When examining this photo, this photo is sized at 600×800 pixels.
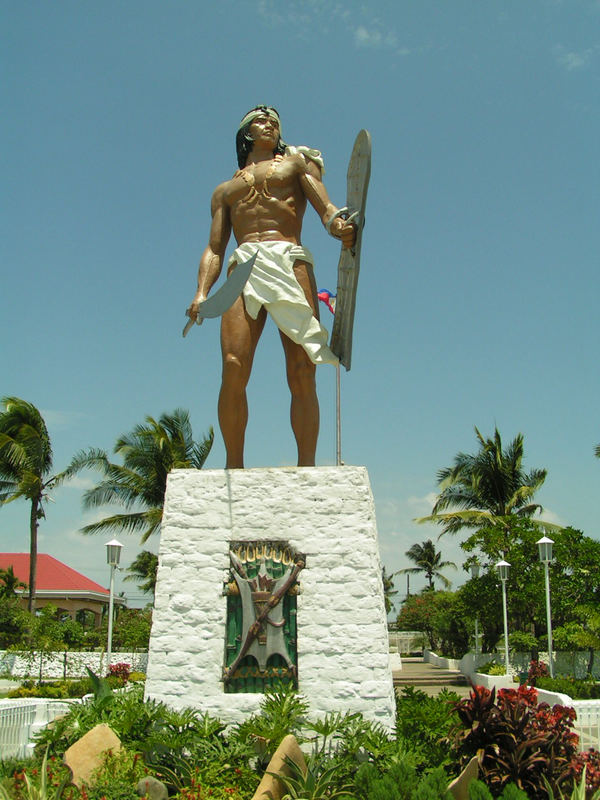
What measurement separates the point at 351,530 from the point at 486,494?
19.0m

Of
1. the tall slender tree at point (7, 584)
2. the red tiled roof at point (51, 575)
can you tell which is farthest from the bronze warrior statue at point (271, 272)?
the red tiled roof at point (51, 575)

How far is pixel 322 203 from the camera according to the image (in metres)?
6.21

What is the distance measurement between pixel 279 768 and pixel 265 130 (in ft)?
16.8

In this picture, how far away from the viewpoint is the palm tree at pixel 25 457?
2023 cm

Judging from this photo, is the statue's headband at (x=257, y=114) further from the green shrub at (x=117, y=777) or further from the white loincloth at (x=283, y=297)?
the green shrub at (x=117, y=777)

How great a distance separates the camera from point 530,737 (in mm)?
4594

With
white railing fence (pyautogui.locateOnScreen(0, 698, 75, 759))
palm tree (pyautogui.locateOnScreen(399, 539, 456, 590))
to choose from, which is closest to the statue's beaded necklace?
white railing fence (pyautogui.locateOnScreen(0, 698, 75, 759))

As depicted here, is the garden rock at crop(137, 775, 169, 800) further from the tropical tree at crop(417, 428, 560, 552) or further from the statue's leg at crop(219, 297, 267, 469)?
the tropical tree at crop(417, 428, 560, 552)

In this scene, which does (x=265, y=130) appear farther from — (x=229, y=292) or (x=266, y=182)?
(x=229, y=292)

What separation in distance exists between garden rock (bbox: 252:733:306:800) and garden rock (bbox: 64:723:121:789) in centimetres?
98

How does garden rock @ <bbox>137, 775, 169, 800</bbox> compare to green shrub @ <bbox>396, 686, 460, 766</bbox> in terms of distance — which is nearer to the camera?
garden rock @ <bbox>137, 775, 169, 800</bbox>

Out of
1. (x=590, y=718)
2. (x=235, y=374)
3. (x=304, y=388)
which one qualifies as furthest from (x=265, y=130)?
(x=590, y=718)

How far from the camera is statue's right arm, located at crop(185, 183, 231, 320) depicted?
21.1 ft

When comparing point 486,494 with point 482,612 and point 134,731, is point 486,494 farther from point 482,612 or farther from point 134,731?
point 134,731
